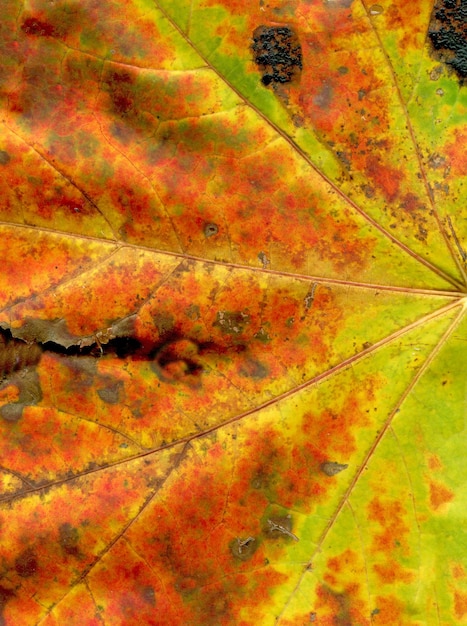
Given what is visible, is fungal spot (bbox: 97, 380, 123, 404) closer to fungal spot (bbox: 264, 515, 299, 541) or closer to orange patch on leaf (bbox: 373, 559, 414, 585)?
fungal spot (bbox: 264, 515, 299, 541)

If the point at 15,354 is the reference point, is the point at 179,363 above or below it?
above

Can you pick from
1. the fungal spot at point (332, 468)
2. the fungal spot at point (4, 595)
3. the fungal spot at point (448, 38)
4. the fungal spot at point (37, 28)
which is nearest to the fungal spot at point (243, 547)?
the fungal spot at point (332, 468)

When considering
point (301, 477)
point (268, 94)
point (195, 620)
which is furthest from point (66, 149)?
point (195, 620)

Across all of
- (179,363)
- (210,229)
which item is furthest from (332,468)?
(210,229)

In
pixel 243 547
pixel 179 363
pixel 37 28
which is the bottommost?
pixel 243 547

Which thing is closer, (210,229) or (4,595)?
(210,229)

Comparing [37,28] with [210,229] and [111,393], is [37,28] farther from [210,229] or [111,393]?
[111,393]

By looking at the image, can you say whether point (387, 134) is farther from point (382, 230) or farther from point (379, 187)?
point (382, 230)

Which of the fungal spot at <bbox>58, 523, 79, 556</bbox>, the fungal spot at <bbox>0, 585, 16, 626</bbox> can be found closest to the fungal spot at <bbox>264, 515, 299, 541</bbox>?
the fungal spot at <bbox>58, 523, 79, 556</bbox>
